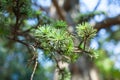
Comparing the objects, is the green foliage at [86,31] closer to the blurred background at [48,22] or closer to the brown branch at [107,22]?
the blurred background at [48,22]

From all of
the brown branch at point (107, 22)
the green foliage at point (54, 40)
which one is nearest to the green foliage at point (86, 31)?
the green foliage at point (54, 40)

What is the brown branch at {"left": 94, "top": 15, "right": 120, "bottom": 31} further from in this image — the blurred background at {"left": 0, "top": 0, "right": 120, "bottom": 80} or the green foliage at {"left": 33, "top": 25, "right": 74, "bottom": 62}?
the green foliage at {"left": 33, "top": 25, "right": 74, "bottom": 62}

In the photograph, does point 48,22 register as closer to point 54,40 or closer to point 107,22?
point 54,40

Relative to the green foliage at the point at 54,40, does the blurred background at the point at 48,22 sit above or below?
above

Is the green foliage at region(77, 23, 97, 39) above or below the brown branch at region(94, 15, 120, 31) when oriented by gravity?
below

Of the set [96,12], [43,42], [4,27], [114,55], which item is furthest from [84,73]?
[114,55]

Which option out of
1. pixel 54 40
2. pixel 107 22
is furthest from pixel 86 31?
pixel 107 22

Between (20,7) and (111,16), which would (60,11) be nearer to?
(111,16)

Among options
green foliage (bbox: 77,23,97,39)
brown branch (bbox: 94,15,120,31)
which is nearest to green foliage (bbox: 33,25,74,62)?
green foliage (bbox: 77,23,97,39)
